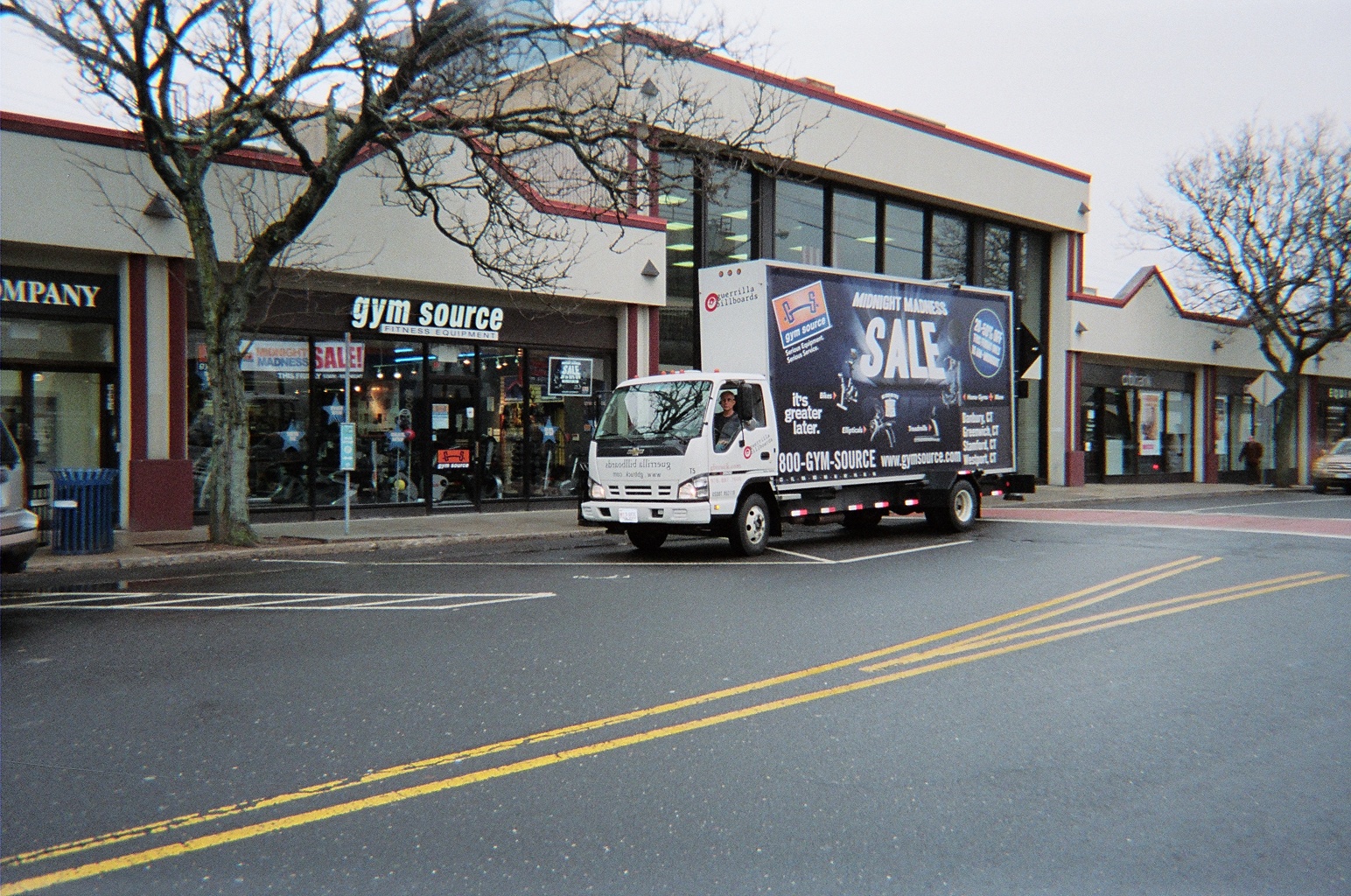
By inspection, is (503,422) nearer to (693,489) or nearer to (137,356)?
(137,356)

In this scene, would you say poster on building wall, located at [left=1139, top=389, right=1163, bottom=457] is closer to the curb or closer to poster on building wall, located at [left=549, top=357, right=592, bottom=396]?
poster on building wall, located at [left=549, top=357, right=592, bottom=396]

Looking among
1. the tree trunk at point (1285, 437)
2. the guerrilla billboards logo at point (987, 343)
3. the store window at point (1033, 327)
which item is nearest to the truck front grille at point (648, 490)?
the guerrilla billboards logo at point (987, 343)

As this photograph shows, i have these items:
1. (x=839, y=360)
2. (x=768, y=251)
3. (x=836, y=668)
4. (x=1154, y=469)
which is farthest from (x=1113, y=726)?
(x=1154, y=469)

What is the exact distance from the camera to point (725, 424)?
12.4 meters

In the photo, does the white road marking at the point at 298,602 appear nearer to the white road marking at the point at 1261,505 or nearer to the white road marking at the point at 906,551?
the white road marking at the point at 906,551

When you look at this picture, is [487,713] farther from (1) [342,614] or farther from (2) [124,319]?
(2) [124,319]

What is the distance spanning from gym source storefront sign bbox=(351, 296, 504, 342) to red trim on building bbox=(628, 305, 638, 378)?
2815 mm

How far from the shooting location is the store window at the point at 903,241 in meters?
25.9

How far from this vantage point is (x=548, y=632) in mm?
7715

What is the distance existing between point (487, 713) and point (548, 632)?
2177 mm

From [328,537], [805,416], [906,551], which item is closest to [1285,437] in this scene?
[906,551]

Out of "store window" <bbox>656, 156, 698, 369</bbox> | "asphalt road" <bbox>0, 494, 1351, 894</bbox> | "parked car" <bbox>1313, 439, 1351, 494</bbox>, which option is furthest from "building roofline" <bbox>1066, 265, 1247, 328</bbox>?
"asphalt road" <bbox>0, 494, 1351, 894</bbox>

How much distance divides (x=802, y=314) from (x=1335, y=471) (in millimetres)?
25529

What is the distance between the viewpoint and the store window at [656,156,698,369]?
21531mm
